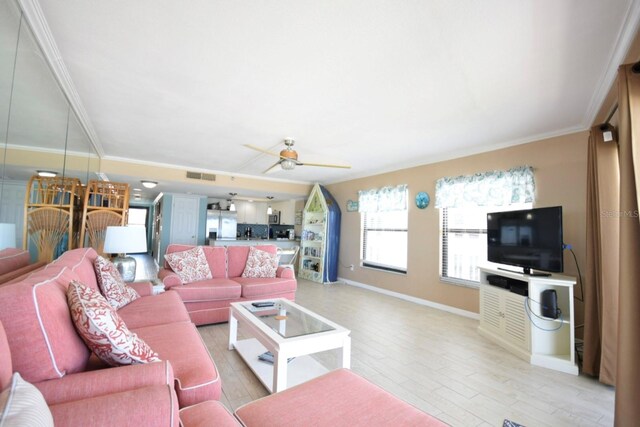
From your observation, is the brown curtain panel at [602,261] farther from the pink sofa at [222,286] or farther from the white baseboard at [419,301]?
the pink sofa at [222,286]

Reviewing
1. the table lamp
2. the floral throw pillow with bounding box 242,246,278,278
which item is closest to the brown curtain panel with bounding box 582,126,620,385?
the floral throw pillow with bounding box 242,246,278,278

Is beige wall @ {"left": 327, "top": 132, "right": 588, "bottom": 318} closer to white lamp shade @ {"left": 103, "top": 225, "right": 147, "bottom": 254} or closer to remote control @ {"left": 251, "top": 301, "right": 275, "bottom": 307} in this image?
remote control @ {"left": 251, "top": 301, "right": 275, "bottom": 307}

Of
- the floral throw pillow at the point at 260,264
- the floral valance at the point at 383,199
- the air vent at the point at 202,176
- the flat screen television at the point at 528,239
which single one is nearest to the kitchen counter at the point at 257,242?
the air vent at the point at 202,176

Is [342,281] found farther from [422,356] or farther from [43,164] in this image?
[43,164]

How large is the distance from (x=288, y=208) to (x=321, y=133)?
608cm

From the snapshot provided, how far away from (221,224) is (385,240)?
560 cm

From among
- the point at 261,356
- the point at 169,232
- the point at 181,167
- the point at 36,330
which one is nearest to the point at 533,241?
the point at 261,356

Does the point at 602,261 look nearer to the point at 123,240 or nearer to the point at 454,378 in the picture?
the point at 454,378

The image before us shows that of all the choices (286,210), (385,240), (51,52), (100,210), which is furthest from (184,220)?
(51,52)

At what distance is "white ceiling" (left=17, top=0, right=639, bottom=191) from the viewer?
166 centimetres

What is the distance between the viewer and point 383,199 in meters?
5.46

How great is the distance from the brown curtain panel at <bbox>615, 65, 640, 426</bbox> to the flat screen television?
135 centimetres

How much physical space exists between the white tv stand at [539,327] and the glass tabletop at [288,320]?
205cm

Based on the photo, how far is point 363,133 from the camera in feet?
11.8
